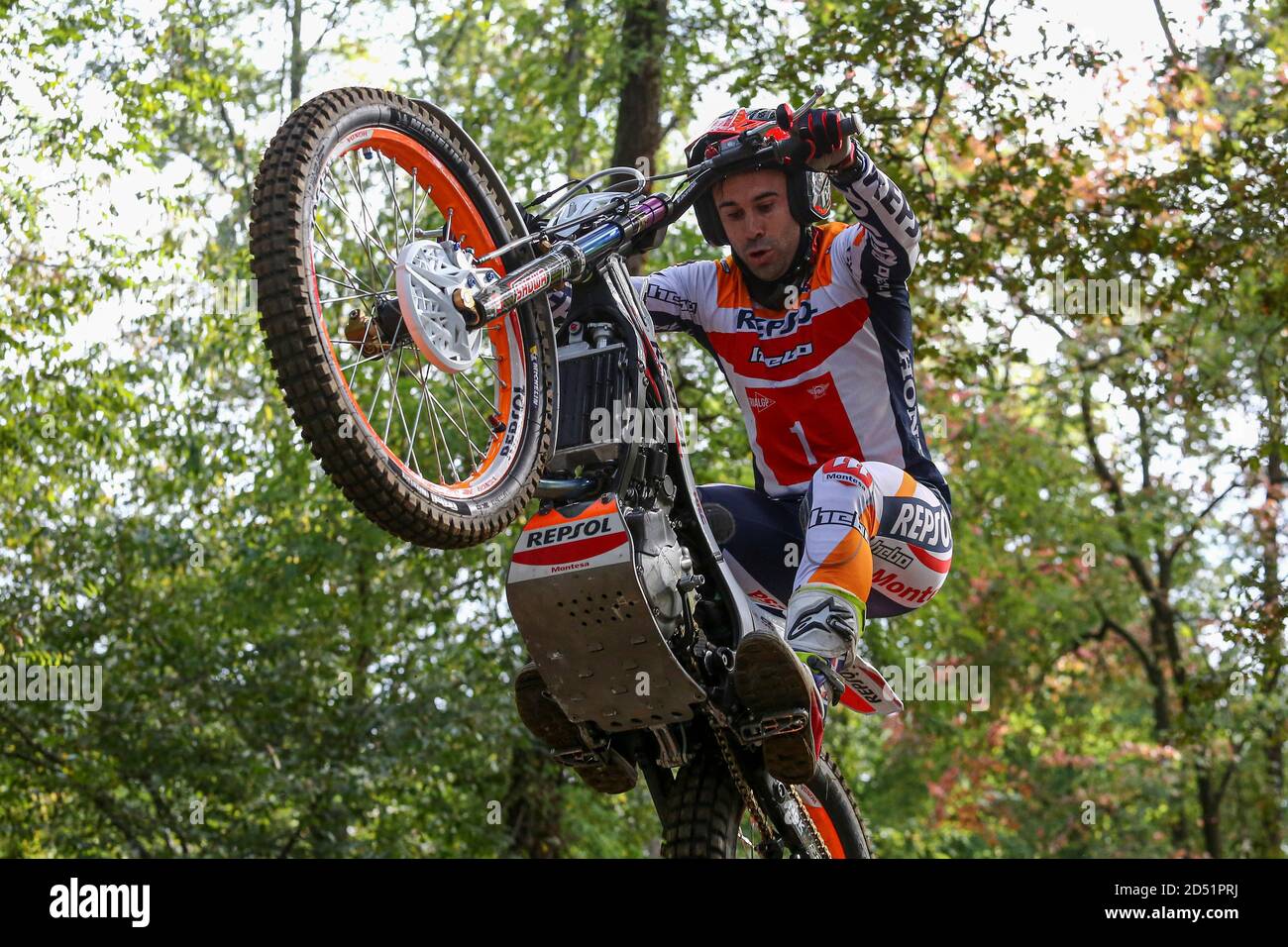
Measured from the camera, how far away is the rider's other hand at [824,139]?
157 inches

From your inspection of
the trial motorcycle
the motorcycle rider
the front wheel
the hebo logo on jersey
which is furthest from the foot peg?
the hebo logo on jersey

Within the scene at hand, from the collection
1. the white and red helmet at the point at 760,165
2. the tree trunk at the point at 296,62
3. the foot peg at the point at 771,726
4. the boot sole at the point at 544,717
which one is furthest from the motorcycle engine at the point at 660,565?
the tree trunk at the point at 296,62

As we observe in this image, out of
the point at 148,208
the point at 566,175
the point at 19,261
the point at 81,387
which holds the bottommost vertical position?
the point at 81,387

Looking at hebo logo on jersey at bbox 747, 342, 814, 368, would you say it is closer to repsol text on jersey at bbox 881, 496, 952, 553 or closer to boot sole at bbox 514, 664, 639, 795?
repsol text on jersey at bbox 881, 496, 952, 553

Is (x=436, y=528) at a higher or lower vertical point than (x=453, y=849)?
higher

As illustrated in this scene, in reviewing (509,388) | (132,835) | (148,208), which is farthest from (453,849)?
(509,388)

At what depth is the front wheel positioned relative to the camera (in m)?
3.13

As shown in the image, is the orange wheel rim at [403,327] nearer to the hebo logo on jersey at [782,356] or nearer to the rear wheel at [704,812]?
the hebo logo on jersey at [782,356]

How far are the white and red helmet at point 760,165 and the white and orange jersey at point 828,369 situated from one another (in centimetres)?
12

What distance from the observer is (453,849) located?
1327 centimetres

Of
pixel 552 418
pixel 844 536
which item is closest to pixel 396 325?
pixel 552 418

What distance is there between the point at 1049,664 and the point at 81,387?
11.1 metres

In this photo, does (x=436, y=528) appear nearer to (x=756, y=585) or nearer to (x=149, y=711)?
(x=756, y=585)
